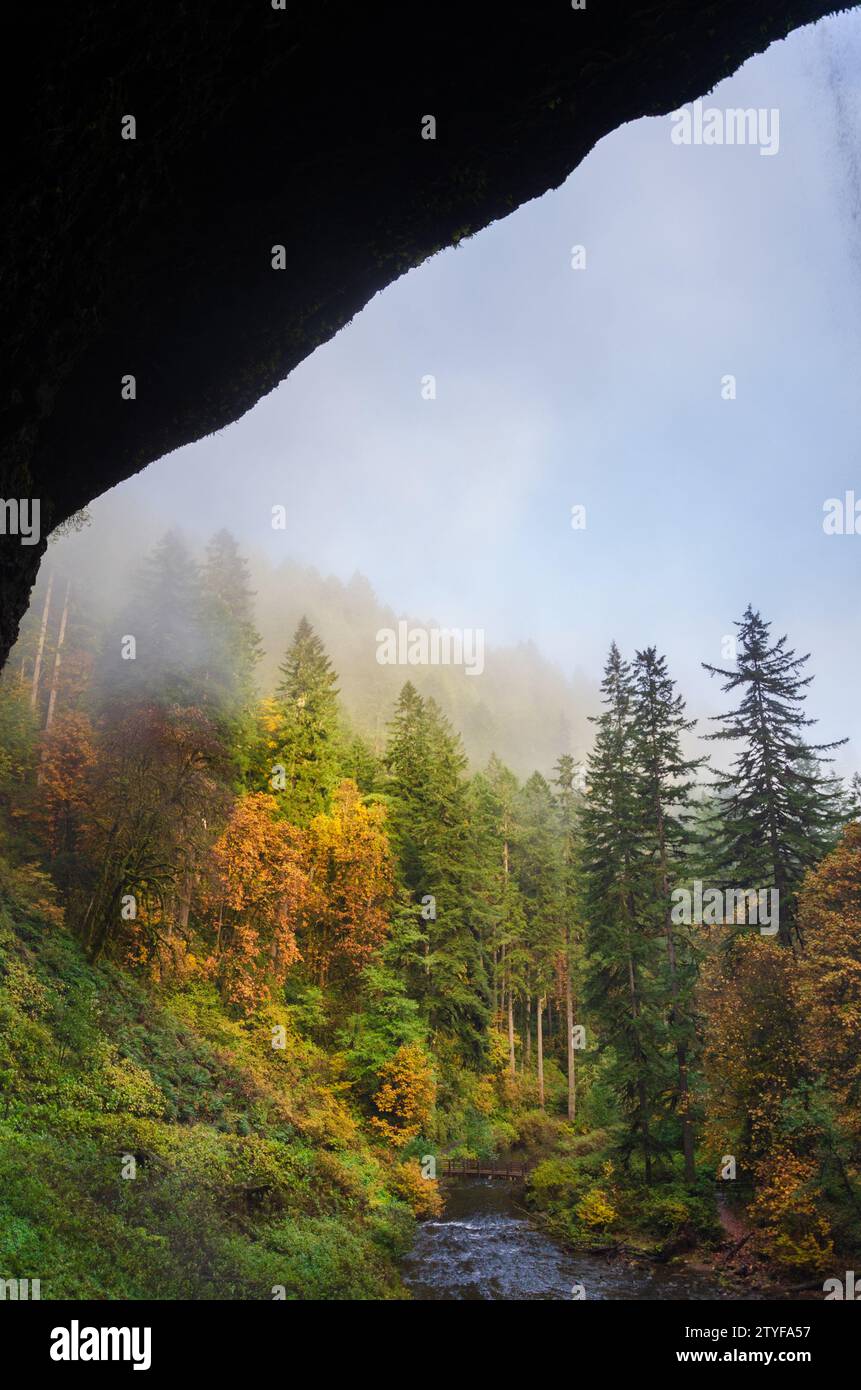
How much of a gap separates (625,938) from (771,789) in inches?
278

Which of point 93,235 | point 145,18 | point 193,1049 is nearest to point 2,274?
point 93,235

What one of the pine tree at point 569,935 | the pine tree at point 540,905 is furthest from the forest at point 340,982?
the pine tree at point 540,905

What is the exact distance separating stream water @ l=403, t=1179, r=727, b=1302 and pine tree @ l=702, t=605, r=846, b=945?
28.5 ft

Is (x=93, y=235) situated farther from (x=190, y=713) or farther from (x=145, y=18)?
(x=190, y=713)

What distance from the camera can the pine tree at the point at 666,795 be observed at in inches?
811

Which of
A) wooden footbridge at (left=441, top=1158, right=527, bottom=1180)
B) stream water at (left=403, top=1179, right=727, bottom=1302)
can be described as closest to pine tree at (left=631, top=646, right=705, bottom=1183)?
stream water at (left=403, top=1179, right=727, bottom=1302)

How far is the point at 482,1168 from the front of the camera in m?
24.3

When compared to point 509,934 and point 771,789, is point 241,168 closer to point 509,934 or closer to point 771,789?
point 771,789

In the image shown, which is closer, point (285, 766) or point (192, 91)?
point (192, 91)

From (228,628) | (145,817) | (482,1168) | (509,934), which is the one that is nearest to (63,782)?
(145,817)

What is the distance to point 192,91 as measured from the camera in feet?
12.5

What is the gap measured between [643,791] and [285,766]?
13.3 meters

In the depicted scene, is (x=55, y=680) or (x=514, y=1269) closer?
(x=514, y=1269)

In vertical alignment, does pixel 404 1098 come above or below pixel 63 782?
below
